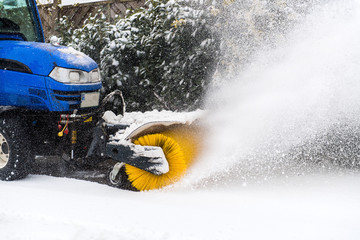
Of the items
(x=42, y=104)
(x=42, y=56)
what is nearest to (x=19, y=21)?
(x=42, y=56)

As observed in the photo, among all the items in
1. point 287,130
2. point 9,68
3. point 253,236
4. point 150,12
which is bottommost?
point 253,236

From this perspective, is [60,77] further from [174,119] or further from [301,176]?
[301,176]

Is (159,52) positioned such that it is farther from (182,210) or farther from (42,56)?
(182,210)

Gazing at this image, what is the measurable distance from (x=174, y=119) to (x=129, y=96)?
9.21 feet

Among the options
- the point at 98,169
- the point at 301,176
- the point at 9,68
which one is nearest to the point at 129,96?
the point at 98,169

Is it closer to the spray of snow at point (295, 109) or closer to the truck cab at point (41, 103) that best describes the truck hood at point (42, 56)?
the truck cab at point (41, 103)

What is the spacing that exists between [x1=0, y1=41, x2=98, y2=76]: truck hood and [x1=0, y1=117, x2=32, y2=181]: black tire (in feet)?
1.68

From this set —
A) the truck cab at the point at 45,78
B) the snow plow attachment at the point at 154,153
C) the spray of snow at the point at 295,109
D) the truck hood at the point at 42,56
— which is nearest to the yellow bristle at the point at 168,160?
the snow plow attachment at the point at 154,153

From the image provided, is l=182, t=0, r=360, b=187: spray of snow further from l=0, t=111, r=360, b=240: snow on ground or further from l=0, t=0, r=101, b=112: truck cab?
l=0, t=0, r=101, b=112: truck cab

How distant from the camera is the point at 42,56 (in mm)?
3465

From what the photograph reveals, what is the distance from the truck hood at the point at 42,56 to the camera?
344cm

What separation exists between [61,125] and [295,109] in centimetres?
226

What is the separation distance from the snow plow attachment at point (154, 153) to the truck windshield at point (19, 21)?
1.66 metres

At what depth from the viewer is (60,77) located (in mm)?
3430
